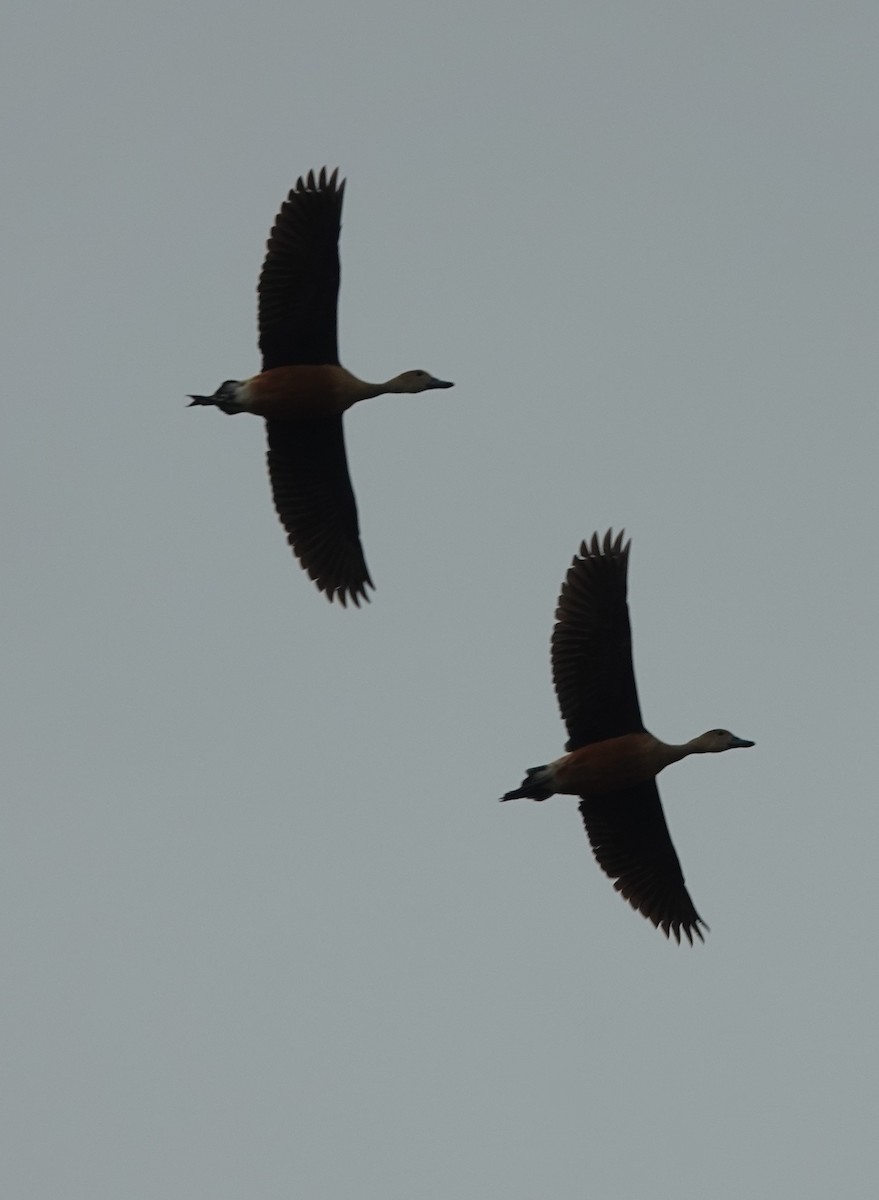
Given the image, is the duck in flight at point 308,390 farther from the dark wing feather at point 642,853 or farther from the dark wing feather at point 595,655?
the dark wing feather at point 642,853

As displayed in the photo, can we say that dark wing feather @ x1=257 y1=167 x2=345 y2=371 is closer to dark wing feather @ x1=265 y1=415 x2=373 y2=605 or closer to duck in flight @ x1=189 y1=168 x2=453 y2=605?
duck in flight @ x1=189 y1=168 x2=453 y2=605

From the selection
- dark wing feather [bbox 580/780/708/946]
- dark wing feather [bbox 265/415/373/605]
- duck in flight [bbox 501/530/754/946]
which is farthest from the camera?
dark wing feather [bbox 265/415/373/605]

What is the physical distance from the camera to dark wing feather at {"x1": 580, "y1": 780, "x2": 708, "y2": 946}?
2336 cm

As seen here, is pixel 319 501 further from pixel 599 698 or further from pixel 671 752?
pixel 671 752

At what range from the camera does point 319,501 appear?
24.5m

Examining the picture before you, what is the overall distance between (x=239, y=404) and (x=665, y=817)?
5.81 metres

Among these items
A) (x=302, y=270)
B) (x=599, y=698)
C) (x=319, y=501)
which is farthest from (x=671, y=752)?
(x=302, y=270)

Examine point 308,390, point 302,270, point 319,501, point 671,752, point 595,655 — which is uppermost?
point 302,270

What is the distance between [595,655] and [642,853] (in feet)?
7.02

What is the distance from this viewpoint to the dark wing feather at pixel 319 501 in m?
24.3

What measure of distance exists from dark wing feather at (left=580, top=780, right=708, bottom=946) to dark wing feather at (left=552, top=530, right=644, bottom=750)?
30.7 inches

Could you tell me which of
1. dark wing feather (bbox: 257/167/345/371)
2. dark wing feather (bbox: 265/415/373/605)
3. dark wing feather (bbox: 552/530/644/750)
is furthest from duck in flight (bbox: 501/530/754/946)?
dark wing feather (bbox: 257/167/345/371)

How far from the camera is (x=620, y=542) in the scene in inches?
908

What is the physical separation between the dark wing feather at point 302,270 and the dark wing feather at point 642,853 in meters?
5.36
